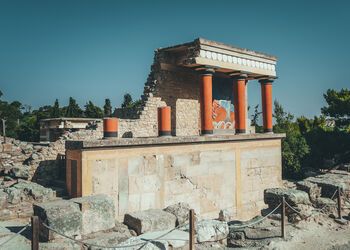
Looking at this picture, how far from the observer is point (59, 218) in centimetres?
561

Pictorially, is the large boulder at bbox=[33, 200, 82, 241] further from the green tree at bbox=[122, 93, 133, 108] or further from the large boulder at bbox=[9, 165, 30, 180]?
the green tree at bbox=[122, 93, 133, 108]

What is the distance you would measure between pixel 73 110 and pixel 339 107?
2144cm

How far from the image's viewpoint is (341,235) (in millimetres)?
7328

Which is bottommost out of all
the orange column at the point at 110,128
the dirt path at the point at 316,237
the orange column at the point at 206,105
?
the dirt path at the point at 316,237

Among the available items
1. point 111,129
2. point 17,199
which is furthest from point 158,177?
point 17,199

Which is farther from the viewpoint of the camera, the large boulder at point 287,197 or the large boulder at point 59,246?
the large boulder at point 287,197

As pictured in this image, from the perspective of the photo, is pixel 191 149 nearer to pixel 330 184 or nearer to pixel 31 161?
pixel 330 184

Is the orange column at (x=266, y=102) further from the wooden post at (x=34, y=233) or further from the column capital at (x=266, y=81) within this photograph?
the wooden post at (x=34, y=233)

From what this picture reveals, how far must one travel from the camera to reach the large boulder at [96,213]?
622 cm

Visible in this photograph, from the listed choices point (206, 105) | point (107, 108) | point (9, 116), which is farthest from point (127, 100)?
point (206, 105)

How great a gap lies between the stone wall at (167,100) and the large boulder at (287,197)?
5.53m

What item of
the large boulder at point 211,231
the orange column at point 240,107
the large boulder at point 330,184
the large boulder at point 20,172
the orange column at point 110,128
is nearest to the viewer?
the large boulder at point 211,231

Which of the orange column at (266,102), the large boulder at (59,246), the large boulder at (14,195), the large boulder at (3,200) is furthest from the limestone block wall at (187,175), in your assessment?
the large boulder at (59,246)

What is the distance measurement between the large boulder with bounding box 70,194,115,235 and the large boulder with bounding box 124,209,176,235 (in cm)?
42
